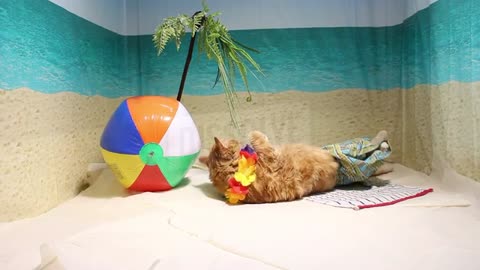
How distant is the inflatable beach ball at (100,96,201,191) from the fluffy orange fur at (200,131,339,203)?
0.17 meters

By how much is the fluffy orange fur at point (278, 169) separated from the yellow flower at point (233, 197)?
0.03m

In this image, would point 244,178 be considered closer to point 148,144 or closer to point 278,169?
point 278,169

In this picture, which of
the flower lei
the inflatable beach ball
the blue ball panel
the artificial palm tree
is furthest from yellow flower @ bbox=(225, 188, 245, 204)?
the artificial palm tree

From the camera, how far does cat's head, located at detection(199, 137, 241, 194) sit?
164cm

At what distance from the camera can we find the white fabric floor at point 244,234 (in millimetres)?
943

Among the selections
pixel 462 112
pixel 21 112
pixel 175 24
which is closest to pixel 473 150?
pixel 462 112

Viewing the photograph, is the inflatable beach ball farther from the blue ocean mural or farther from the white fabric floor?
the blue ocean mural

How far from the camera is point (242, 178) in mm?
1571

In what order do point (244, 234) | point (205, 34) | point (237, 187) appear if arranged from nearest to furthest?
1. point (244, 234)
2. point (237, 187)
3. point (205, 34)

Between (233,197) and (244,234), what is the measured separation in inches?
16.2

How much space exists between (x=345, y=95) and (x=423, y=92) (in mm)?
453

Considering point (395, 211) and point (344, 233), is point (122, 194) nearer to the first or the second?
point (344, 233)

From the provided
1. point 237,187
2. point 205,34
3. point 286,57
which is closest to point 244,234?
point 237,187

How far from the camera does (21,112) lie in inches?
56.6
